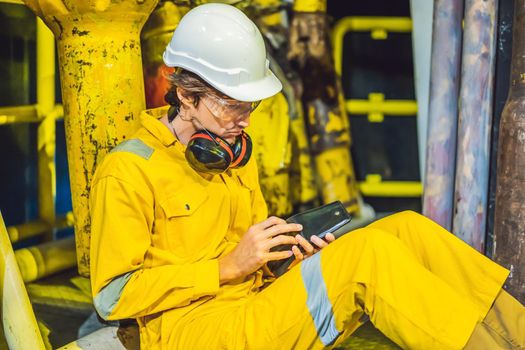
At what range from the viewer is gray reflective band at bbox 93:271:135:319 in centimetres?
192

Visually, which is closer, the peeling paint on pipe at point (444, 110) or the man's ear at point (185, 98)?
the man's ear at point (185, 98)

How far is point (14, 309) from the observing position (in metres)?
2.25

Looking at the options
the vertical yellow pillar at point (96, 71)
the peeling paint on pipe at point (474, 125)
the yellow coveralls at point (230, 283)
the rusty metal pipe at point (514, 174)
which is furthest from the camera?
the peeling paint on pipe at point (474, 125)

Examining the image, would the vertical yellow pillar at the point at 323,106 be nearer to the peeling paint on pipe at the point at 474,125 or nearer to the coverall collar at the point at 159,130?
the peeling paint on pipe at the point at 474,125

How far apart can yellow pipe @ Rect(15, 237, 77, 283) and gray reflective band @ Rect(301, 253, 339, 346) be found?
1675mm

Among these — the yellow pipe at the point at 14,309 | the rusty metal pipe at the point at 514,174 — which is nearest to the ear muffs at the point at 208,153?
the yellow pipe at the point at 14,309

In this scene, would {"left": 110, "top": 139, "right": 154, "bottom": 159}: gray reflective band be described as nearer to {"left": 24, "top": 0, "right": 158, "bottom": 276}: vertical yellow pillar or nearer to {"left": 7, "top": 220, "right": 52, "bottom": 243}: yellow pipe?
{"left": 24, "top": 0, "right": 158, "bottom": 276}: vertical yellow pillar

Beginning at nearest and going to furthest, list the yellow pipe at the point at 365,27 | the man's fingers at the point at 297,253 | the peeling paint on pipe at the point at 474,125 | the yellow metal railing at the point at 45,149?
the man's fingers at the point at 297,253 → the peeling paint on pipe at the point at 474,125 → the yellow metal railing at the point at 45,149 → the yellow pipe at the point at 365,27

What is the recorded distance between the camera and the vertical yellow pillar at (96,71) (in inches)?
102

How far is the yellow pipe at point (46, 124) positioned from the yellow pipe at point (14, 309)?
4.29 ft

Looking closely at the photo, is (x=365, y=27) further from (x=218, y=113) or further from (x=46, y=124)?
(x=218, y=113)

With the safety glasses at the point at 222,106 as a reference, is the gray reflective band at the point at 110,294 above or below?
below

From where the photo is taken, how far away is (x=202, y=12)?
2045mm

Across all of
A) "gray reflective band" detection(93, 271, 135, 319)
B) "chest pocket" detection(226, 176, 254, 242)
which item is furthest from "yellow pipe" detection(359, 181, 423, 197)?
"gray reflective band" detection(93, 271, 135, 319)
